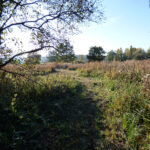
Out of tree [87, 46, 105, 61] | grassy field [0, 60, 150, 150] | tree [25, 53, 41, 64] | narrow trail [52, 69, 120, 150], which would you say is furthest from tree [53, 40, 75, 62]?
tree [87, 46, 105, 61]

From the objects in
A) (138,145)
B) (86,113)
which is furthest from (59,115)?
(138,145)

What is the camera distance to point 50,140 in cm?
209

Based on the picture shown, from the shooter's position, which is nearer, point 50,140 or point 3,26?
point 50,140

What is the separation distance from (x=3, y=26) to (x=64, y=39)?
208 cm

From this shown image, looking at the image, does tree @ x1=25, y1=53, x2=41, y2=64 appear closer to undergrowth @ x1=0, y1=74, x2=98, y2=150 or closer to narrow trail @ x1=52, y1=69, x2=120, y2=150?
undergrowth @ x1=0, y1=74, x2=98, y2=150

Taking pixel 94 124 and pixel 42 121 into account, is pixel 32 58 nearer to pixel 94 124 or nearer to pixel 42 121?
pixel 42 121

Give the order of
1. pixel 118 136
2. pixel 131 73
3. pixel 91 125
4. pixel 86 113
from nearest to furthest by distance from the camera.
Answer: pixel 118 136 → pixel 91 125 → pixel 86 113 → pixel 131 73

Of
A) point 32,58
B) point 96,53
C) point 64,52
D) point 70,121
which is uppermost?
point 96,53

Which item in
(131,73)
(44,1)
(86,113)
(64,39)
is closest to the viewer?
(86,113)

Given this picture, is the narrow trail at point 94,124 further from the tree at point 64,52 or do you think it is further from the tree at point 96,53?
the tree at point 96,53

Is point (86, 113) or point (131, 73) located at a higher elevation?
point (131, 73)

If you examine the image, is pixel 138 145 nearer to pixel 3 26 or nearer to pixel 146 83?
pixel 146 83

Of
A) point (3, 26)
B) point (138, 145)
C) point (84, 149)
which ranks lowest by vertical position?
point (84, 149)

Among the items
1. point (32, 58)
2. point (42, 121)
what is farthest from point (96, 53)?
point (42, 121)
